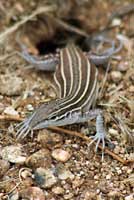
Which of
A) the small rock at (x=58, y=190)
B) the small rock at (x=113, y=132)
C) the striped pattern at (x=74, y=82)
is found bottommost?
the small rock at (x=58, y=190)


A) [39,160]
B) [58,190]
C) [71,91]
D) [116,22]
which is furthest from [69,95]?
[116,22]

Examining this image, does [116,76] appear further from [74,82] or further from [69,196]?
[69,196]

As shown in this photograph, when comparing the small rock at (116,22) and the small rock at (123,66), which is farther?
the small rock at (116,22)

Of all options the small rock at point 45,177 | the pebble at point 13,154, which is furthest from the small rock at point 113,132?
the pebble at point 13,154

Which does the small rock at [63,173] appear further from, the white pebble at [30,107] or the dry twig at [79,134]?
the white pebble at [30,107]

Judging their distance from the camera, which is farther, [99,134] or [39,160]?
[99,134]

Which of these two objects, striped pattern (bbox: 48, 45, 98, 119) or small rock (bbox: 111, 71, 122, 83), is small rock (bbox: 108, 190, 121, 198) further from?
small rock (bbox: 111, 71, 122, 83)

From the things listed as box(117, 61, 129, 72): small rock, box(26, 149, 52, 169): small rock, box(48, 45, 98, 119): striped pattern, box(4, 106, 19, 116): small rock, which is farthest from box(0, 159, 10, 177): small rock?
box(117, 61, 129, 72): small rock

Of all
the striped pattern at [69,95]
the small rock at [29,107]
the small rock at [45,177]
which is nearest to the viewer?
the small rock at [45,177]
